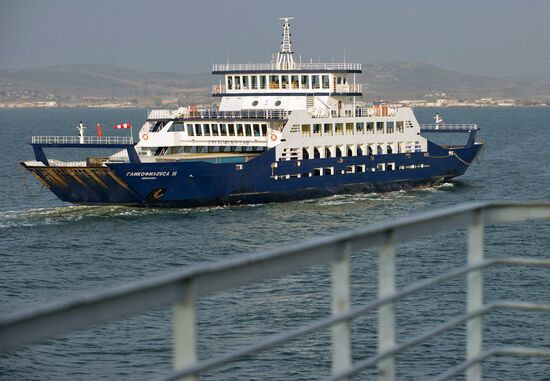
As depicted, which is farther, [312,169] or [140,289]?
[312,169]

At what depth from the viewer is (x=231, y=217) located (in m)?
37.9

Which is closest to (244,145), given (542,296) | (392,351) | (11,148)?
(542,296)

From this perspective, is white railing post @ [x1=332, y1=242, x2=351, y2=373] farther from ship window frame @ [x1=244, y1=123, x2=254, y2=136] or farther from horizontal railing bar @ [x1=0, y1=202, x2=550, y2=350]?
ship window frame @ [x1=244, y1=123, x2=254, y2=136]

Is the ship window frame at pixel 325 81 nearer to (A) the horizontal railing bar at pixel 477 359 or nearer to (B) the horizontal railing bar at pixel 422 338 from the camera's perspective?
(A) the horizontal railing bar at pixel 477 359

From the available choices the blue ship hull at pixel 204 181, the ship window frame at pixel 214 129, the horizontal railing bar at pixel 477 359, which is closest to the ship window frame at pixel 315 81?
the blue ship hull at pixel 204 181

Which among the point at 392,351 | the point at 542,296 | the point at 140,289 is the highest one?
the point at 140,289

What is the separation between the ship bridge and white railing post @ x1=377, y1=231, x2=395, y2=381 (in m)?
41.4

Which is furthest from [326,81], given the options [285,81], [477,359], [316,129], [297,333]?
[297,333]

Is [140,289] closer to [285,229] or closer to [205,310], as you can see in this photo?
[205,310]

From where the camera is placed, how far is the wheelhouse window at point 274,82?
4684 centimetres

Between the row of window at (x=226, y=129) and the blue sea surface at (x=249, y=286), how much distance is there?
3493mm

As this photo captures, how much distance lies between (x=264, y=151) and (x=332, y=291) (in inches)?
1549

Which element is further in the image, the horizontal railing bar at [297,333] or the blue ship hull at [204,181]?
the blue ship hull at [204,181]

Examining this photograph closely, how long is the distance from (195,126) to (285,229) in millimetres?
10635
